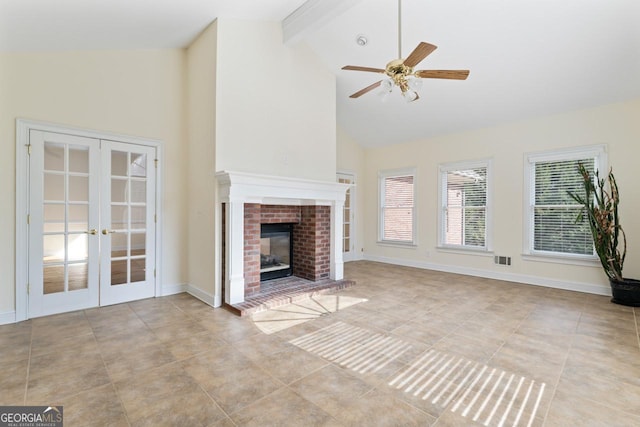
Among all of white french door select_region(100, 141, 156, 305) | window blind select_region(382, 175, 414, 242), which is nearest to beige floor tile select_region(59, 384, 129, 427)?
white french door select_region(100, 141, 156, 305)

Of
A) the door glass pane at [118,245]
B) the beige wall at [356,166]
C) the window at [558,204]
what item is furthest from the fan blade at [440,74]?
the beige wall at [356,166]

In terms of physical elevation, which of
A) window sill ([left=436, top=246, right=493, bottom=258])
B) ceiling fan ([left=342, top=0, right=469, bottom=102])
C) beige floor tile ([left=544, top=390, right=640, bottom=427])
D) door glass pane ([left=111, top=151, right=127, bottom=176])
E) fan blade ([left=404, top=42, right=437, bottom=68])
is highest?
fan blade ([left=404, top=42, right=437, bottom=68])

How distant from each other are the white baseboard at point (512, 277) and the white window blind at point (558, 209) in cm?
49

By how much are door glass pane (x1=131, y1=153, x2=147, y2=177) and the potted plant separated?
6.11 m

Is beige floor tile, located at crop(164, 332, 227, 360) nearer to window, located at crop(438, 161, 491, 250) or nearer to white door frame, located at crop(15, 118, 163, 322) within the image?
white door frame, located at crop(15, 118, 163, 322)

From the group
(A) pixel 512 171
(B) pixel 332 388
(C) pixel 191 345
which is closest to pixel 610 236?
(A) pixel 512 171

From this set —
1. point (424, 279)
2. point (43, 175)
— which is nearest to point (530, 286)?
point (424, 279)

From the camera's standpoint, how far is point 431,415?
6.07 ft

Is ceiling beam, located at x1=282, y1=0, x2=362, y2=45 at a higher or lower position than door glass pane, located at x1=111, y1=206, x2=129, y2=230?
higher

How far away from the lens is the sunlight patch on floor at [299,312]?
3307mm

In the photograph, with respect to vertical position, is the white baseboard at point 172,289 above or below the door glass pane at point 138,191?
below

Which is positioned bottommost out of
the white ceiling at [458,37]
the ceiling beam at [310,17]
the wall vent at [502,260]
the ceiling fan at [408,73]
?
the wall vent at [502,260]

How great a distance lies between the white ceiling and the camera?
3119 millimetres

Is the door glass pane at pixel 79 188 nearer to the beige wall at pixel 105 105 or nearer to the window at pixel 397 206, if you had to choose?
the beige wall at pixel 105 105
